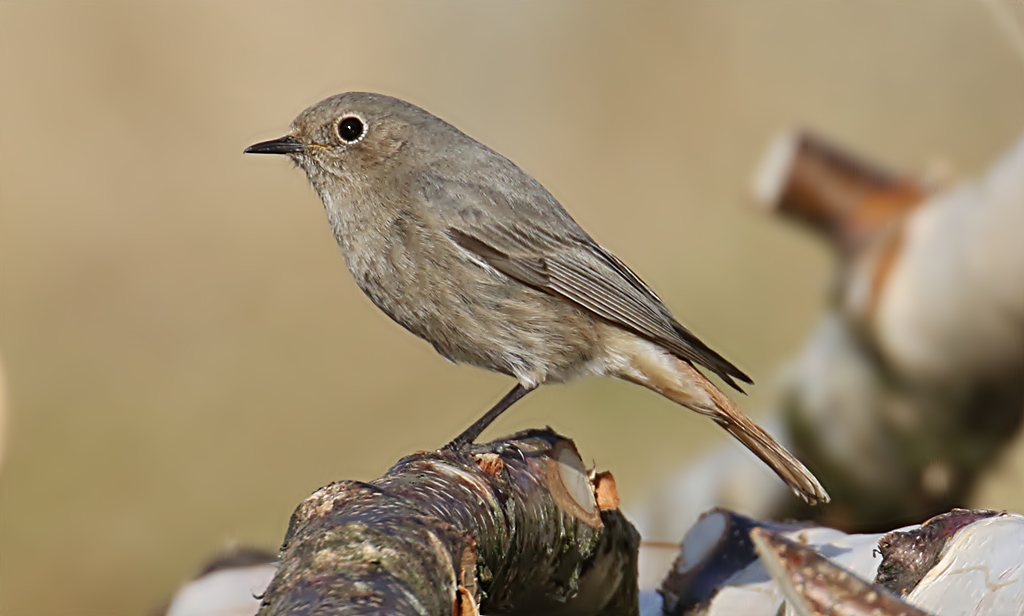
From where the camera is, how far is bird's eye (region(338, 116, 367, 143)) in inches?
168

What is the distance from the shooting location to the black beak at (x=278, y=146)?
13.6ft

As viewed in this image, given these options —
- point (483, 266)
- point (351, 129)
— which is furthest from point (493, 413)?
point (351, 129)

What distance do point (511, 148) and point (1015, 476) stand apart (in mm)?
4242

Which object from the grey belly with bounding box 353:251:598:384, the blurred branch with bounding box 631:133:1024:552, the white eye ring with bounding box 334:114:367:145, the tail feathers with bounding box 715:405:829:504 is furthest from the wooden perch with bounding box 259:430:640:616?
the white eye ring with bounding box 334:114:367:145

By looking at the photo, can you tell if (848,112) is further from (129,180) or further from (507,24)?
(129,180)

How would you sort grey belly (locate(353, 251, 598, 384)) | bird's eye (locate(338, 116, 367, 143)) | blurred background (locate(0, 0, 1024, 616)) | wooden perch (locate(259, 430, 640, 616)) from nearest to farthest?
wooden perch (locate(259, 430, 640, 616)), grey belly (locate(353, 251, 598, 384)), bird's eye (locate(338, 116, 367, 143)), blurred background (locate(0, 0, 1024, 616))

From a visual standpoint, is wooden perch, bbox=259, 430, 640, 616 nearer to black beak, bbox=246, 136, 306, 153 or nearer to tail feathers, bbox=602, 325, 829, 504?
tail feathers, bbox=602, 325, 829, 504

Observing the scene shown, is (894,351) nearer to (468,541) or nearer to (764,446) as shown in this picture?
(764,446)

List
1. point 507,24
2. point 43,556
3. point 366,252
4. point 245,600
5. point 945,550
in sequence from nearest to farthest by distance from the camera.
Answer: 1. point 945,550
2. point 245,600
3. point 366,252
4. point 43,556
5. point 507,24

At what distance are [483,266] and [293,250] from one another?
3.91 metres

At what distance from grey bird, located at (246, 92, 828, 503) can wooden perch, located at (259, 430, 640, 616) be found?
0.84 meters

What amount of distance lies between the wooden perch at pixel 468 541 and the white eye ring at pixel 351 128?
61.5 inches

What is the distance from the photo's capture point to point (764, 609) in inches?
104

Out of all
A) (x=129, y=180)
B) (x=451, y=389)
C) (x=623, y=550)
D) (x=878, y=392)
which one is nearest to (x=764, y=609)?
(x=623, y=550)
